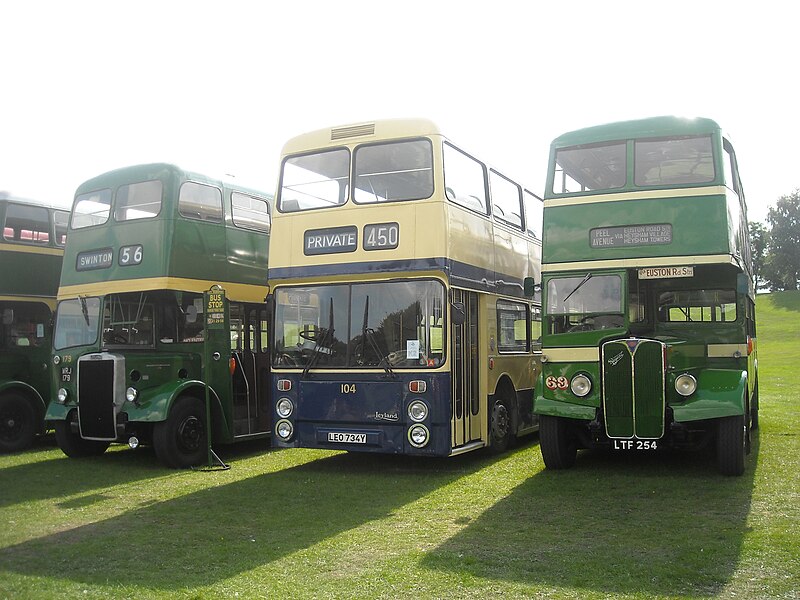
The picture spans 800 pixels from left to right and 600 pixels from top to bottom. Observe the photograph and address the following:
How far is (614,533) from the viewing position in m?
7.70

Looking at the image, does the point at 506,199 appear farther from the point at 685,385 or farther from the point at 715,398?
the point at 715,398

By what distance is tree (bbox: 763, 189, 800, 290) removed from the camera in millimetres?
87688

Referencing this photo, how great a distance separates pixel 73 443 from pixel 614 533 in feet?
30.0

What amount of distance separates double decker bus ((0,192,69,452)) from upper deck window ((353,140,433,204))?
7.81 metres

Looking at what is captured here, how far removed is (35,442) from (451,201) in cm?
965

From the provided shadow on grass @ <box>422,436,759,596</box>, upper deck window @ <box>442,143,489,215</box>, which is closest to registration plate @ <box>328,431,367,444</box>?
shadow on grass @ <box>422,436,759,596</box>

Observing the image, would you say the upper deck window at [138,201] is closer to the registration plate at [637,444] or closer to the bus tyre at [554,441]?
the bus tyre at [554,441]

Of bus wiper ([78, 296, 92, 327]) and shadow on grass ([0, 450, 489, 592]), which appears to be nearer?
shadow on grass ([0, 450, 489, 592])

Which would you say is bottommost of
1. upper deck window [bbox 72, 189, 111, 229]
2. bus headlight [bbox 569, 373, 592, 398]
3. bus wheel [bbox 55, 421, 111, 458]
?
bus wheel [bbox 55, 421, 111, 458]

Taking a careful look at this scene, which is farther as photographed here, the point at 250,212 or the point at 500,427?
the point at 250,212

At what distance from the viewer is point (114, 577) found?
21.8 ft

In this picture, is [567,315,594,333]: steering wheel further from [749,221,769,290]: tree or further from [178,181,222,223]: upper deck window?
[749,221,769,290]: tree

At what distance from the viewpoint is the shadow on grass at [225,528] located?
22.5 feet

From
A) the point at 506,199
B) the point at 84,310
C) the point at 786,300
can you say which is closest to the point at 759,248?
the point at 786,300
